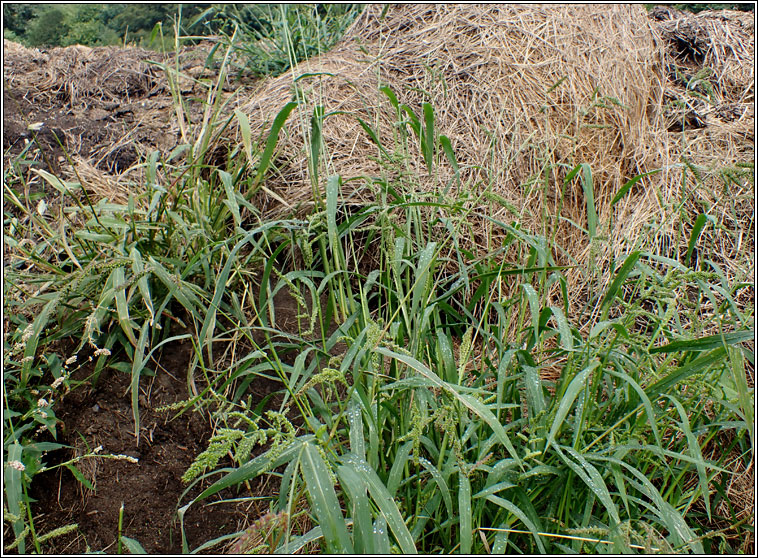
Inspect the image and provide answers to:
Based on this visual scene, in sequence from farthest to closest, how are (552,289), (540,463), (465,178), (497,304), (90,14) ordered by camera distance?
(90,14) → (465,178) → (552,289) → (497,304) → (540,463)

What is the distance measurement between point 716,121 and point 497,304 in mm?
1866

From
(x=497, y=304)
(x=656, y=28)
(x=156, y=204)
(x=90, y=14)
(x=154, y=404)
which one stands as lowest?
(x=154, y=404)

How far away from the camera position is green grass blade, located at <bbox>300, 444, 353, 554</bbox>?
81 cm

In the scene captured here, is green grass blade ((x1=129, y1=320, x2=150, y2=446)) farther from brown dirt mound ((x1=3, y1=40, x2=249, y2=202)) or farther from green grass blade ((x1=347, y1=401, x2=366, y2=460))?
brown dirt mound ((x1=3, y1=40, x2=249, y2=202))

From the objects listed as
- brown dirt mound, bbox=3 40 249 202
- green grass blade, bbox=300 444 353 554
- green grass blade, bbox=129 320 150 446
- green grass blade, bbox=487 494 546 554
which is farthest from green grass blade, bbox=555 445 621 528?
brown dirt mound, bbox=3 40 249 202

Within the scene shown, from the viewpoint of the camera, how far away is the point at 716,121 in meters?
2.57

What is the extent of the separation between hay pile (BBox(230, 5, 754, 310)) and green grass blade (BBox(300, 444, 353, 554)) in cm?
115

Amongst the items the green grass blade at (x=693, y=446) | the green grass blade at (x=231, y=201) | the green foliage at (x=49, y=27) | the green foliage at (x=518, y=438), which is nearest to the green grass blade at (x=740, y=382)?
the green foliage at (x=518, y=438)

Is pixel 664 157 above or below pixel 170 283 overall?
below

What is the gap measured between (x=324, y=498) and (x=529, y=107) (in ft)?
6.23

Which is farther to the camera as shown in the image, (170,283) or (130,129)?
(130,129)

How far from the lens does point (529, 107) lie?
226cm

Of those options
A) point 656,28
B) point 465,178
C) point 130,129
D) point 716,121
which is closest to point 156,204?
point 130,129

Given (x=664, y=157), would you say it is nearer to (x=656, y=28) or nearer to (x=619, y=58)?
(x=619, y=58)
